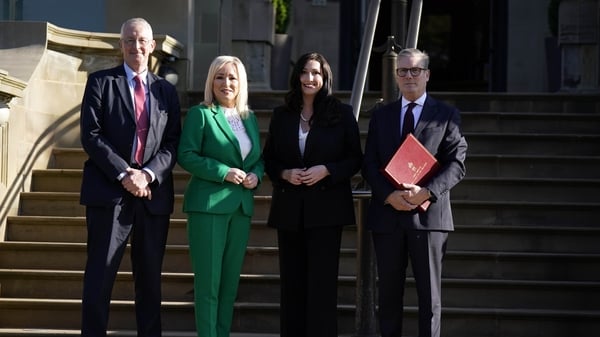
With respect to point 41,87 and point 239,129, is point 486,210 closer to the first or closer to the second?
point 239,129

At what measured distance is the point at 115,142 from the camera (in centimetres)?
661

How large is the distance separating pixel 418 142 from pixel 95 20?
6.09m

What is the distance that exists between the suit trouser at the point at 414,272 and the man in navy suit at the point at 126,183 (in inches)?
47.9

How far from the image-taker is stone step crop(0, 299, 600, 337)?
25.5 ft

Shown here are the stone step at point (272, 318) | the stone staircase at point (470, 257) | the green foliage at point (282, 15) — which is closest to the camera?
the stone step at point (272, 318)

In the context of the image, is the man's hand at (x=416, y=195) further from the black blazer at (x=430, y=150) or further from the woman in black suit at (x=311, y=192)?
the woman in black suit at (x=311, y=192)

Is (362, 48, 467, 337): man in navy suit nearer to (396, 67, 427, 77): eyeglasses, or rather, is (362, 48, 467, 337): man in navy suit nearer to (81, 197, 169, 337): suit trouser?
(396, 67, 427, 77): eyeglasses

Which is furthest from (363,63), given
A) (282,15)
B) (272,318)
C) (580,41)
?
(282,15)

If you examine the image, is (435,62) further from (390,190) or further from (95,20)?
(390,190)

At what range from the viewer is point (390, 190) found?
6.39 meters

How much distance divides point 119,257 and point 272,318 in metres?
1.65

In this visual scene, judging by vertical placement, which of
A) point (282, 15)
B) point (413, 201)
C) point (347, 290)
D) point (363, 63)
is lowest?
point (347, 290)

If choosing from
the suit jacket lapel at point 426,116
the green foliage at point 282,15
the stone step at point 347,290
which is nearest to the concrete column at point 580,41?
the green foliage at point 282,15

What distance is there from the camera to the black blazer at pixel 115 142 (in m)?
6.50
